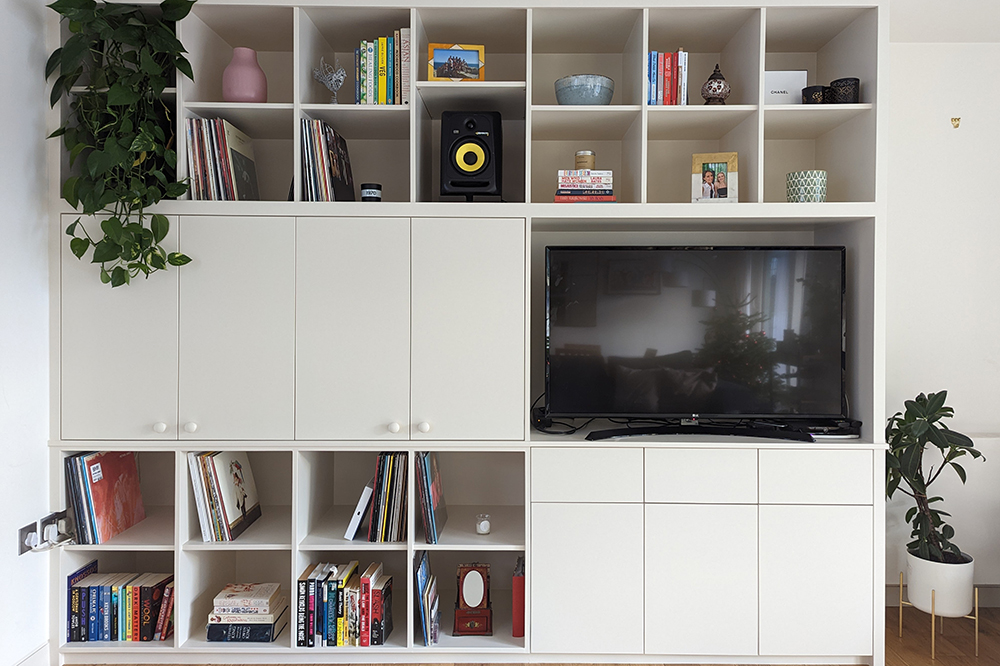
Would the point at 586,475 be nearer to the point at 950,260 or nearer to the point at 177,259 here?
the point at 177,259

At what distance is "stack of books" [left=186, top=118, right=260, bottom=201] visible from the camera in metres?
2.28

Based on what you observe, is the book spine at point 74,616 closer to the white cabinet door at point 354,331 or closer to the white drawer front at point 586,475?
the white cabinet door at point 354,331

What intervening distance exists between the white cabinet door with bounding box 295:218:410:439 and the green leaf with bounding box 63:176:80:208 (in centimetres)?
76

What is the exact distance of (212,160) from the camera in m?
2.30

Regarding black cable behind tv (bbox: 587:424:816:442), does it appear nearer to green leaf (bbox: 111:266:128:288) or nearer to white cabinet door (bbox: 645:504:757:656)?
white cabinet door (bbox: 645:504:757:656)

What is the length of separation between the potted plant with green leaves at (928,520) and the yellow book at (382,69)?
2294 millimetres

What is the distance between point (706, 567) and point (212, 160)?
7.35 ft

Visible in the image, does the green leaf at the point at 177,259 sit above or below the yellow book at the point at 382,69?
below

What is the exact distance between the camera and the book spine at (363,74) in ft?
7.54

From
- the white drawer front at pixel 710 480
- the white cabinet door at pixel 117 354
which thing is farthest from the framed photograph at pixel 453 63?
the white drawer front at pixel 710 480

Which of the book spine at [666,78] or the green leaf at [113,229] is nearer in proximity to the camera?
the green leaf at [113,229]

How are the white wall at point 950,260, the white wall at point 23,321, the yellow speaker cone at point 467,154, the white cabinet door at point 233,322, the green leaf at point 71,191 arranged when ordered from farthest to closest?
the white wall at point 950,260 → the yellow speaker cone at point 467,154 → the white cabinet door at point 233,322 → the green leaf at point 71,191 → the white wall at point 23,321

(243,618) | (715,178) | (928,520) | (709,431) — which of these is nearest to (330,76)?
(715,178)

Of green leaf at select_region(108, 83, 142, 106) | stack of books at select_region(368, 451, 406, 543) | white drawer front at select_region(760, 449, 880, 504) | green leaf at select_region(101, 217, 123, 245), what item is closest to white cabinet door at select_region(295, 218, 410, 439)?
stack of books at select_region(368, 451, 406, 543)
